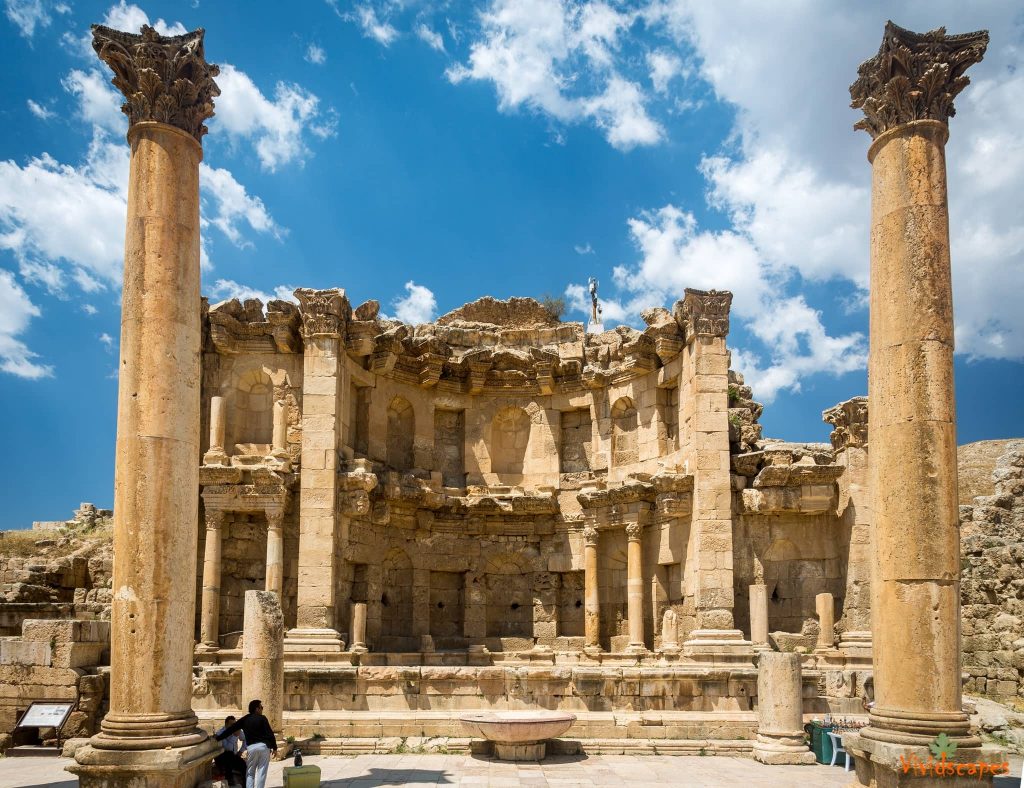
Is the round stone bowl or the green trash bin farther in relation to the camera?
the green trash bin

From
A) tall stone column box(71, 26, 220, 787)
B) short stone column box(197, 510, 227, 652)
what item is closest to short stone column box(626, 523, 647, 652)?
short stone column box(197, 510, 227, 652)

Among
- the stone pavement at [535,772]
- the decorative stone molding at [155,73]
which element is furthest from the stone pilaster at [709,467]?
the decorative stone molding at [155,73]

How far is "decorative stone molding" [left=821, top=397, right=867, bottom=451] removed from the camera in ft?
68.5

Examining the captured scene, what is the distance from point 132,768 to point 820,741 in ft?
34.4

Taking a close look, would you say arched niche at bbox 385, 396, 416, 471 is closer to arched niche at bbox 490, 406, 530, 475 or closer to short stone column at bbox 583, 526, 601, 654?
arched niche at bbox 490, 406, 530, 475

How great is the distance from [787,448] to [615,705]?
329 inches

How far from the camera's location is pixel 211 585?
20062mm

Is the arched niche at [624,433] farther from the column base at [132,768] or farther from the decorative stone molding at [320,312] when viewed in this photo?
the column base at [132,768]

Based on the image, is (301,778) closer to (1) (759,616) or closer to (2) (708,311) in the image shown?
(1) (759,616)

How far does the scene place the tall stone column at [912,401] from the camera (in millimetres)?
9312

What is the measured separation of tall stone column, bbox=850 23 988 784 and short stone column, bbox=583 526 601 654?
13.6 metres

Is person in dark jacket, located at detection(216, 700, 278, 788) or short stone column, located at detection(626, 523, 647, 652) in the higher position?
short stone column, located at detection(626, 523, 647, 652)

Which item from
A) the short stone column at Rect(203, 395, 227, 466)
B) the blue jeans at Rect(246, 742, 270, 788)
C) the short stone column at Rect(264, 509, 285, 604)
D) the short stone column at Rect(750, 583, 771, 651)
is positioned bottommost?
the blue jeans at Rect(246, 742, 270, 788)

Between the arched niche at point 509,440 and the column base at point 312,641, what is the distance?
8.12 meters
